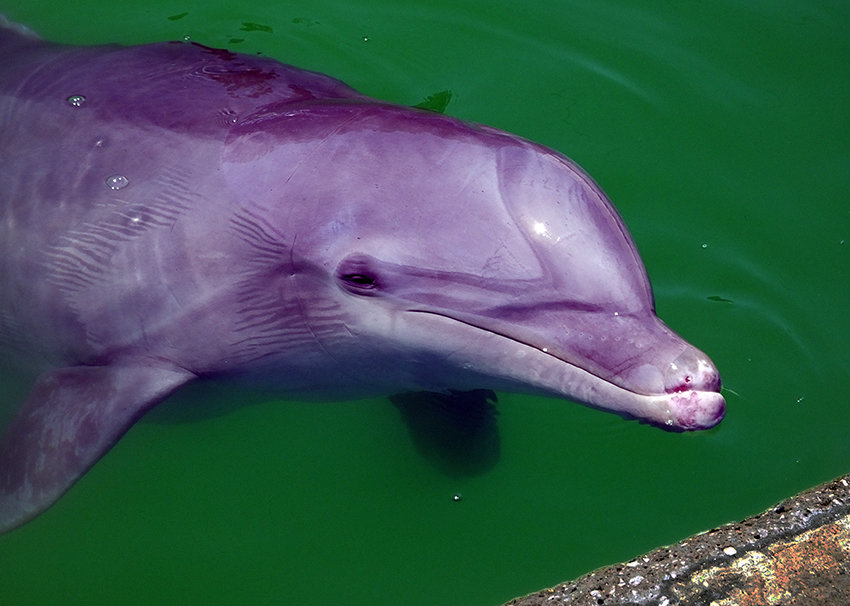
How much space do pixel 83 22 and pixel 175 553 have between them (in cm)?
433

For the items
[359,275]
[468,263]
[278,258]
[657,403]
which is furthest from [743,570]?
[278,258]

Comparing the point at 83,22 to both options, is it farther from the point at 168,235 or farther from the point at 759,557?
the point at 759,557

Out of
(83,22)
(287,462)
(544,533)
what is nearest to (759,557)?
(544,533)

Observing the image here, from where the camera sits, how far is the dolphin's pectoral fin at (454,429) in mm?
5578

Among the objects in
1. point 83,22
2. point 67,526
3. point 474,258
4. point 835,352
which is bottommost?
point 67,526

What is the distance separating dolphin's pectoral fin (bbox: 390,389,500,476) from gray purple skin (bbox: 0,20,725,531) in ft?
3.10

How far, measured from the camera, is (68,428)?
443cm

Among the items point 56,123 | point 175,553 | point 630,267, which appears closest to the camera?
point 630,267

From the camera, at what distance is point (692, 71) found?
24.7ft

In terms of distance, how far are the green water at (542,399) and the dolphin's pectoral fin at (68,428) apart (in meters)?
1.00

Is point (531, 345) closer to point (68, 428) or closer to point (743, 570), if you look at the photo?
point (743, 570)

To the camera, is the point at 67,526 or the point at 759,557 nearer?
the point at 759,557

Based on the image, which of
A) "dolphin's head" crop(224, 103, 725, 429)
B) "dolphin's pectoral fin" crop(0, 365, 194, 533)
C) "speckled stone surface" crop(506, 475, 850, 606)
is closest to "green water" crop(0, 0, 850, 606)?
"speckled stone surface" crop(506, 475, 850, 606)

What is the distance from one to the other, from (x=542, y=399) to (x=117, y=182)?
296 cm
